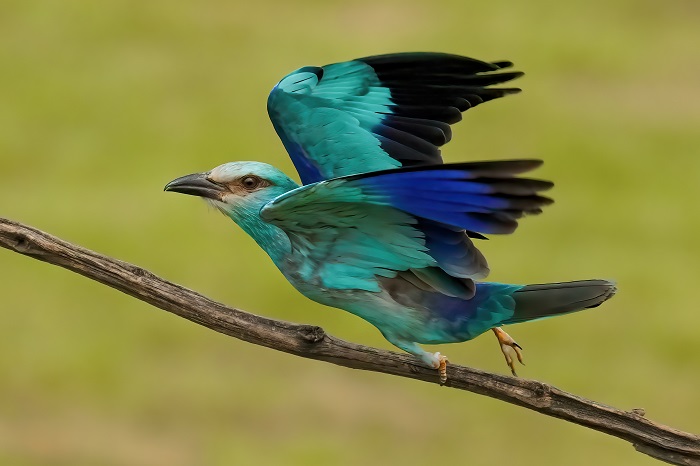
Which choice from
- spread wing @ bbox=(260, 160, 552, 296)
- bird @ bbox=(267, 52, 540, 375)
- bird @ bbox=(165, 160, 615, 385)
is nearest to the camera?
spread wing @ bbox=(260, 160, 552, 296)

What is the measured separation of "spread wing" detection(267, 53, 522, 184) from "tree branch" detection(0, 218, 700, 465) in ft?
1.67

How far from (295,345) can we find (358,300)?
0.19 metres

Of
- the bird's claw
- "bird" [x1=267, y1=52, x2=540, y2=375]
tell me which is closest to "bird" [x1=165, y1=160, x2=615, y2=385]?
the bird's claw

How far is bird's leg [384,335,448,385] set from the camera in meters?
2.98

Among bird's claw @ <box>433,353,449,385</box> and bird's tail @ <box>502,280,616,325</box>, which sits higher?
bird's tail @ <box>502,280,616,325</box>

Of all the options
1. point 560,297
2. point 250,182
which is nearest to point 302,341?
point 250,182

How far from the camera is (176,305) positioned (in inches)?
118

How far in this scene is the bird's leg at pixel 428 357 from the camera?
9.78ft

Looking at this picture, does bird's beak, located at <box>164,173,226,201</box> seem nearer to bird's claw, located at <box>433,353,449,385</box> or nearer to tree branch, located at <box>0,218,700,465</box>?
tree branch, located at <box>0,218,700,465</box>

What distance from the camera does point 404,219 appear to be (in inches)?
114

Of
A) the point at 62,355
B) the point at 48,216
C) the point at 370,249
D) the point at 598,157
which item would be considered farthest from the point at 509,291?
the point at 598,157

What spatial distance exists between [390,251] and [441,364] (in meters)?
0.30

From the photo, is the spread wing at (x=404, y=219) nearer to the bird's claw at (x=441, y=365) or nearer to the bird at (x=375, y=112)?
the bird's claw at (x=441, y=365)

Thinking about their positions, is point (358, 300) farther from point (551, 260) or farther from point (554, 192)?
point (554, 192)
